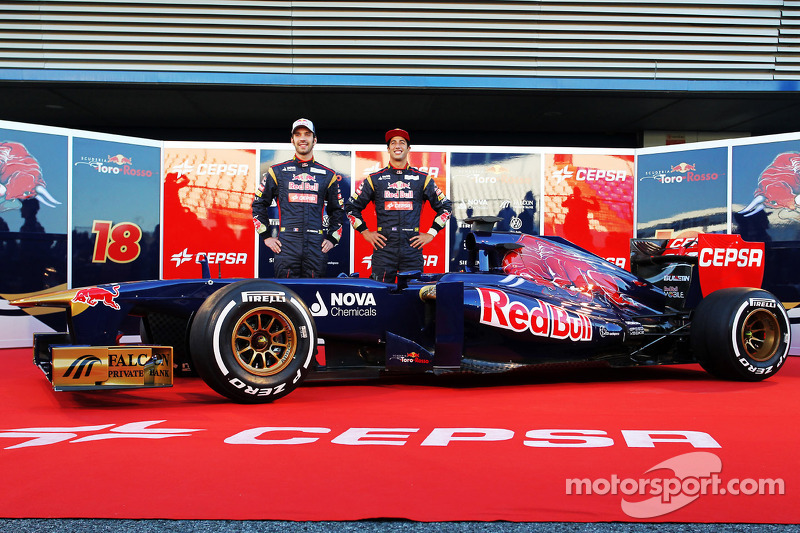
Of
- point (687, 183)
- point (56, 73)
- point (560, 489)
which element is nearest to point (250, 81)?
point (56, 73)

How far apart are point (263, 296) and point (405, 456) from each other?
1.56 meters

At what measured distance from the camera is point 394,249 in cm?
665

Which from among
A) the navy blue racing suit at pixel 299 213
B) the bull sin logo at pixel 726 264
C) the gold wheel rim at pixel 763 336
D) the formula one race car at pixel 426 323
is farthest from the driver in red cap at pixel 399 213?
the gold wheel rim at pixel 763 336

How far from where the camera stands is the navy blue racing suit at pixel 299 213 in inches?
248

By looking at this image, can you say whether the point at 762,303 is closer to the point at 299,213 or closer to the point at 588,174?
the point at 299,213

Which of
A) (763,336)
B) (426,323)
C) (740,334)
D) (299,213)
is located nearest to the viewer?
(426,323)

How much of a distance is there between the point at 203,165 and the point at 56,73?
2.37 meters

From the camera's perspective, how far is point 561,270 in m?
5.45

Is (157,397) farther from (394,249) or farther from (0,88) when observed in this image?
(0,88)

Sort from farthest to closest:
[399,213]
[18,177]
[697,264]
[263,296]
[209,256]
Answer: [209,256] → [18,177] → [399,213] → [697,264] → [263,296]

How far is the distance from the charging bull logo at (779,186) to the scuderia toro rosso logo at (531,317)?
13.6 feet

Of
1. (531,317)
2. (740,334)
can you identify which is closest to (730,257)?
(740,334)

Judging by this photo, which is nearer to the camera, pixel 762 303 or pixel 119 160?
pixel 762 303

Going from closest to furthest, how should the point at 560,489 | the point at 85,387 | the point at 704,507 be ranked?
the point at 704,507 < the point at 560,489 < the point at 85,387
